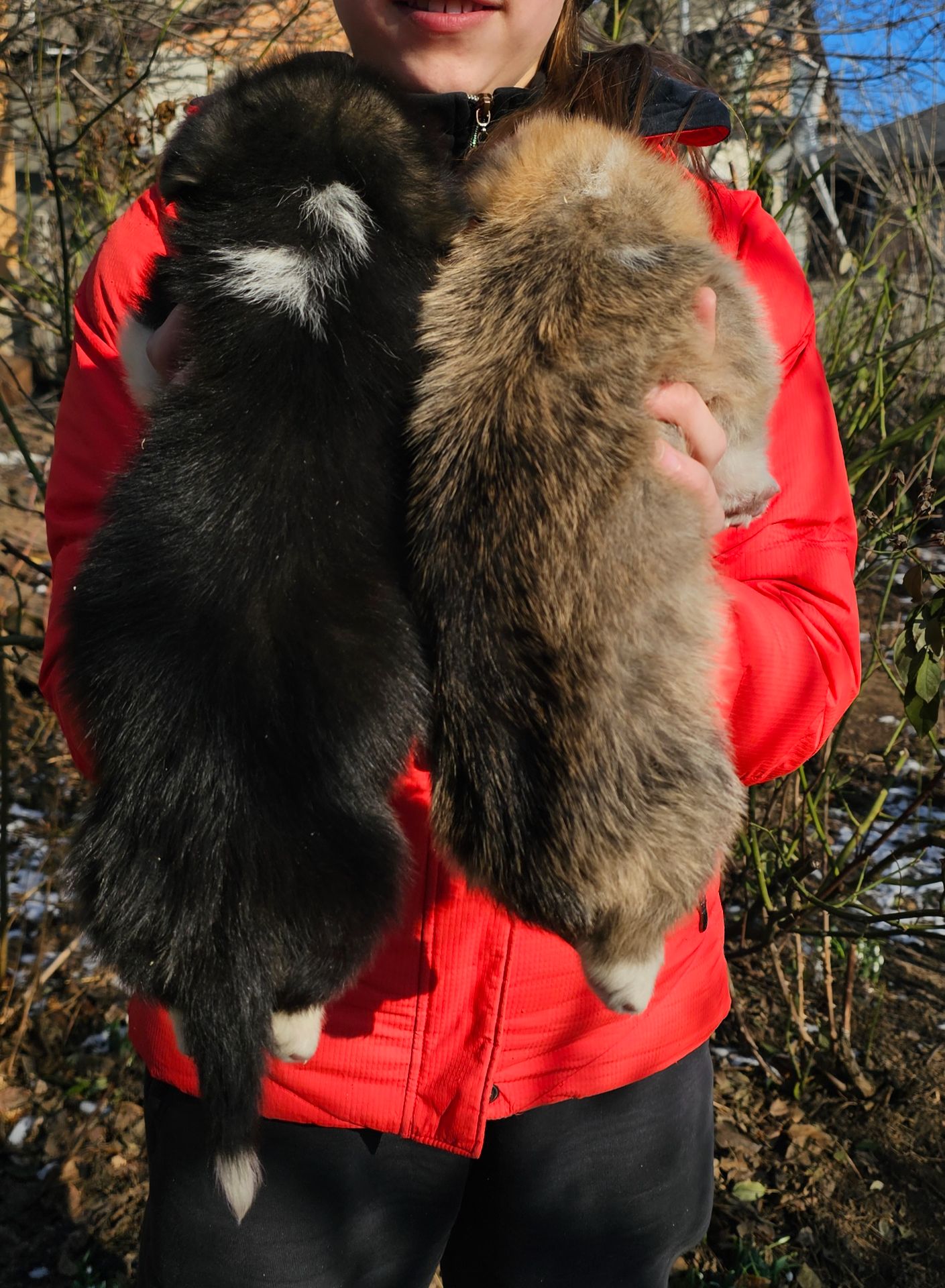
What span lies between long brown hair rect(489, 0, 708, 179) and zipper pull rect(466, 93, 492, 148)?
0.05 feet

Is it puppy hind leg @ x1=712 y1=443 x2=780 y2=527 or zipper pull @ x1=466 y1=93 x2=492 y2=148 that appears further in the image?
zipper pull @ x1=466 y1=93 x2=492 y2=148

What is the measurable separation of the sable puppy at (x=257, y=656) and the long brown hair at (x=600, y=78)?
0.55m

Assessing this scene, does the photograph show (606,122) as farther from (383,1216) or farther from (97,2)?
(97,2)

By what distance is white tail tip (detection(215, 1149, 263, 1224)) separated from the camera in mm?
1267

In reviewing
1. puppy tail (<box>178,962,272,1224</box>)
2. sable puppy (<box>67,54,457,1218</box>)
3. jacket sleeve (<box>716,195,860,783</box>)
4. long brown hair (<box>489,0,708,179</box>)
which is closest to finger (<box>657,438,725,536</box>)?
jacket sleeve (<box>716,195,860,783</box>)

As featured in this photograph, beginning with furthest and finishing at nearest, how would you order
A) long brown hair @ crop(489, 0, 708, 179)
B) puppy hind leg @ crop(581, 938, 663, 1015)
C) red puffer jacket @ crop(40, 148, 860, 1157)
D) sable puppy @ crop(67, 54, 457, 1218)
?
long brown hair @ crop(489, 0, 708, 179), red puffer jacket @ crop(40, 148, 860, 1157), puppy hind leg @ crop(581, 938, 663, 1015), sable puppy @ crop(67, 54, 457, 1218)

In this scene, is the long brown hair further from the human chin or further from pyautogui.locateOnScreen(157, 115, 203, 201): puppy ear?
pyautogui.locateOnScreen(157, 115, 203, 201): puppy ear

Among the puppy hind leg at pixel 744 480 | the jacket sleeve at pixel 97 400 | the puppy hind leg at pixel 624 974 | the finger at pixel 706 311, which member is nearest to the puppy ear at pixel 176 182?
the jacket sleeve at pixel 97 400

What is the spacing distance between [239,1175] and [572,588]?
33.3 inches

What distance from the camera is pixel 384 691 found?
3.77 feet

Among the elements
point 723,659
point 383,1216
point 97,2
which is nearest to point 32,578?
point 97,2

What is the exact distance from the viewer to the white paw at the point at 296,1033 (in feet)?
3.97

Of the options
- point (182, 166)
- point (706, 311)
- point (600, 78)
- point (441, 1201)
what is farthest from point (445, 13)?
point (441, 1201)

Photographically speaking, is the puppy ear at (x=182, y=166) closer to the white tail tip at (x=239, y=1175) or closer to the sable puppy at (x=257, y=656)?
the sable puppy at (x=257, y=656)
